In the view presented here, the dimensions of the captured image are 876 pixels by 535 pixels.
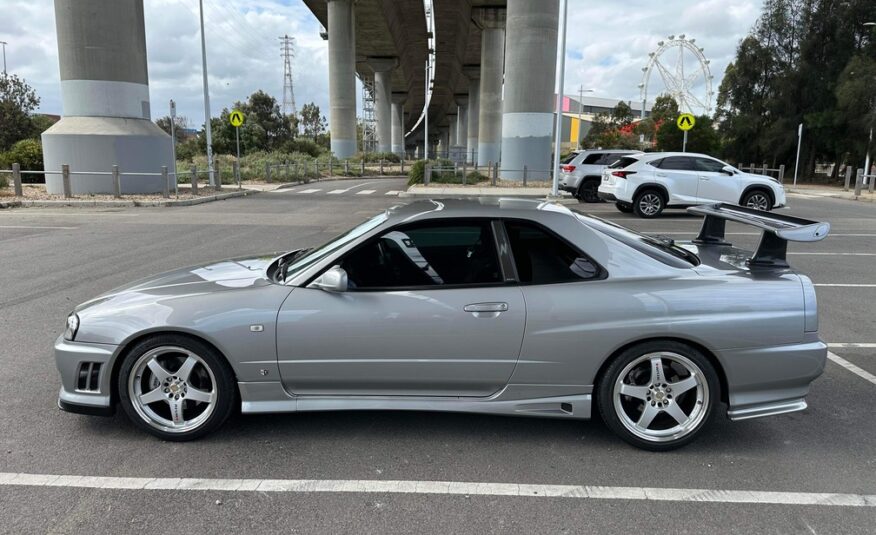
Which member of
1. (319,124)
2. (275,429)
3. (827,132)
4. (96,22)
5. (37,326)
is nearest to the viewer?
(275,429)

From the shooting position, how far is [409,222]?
3725mm

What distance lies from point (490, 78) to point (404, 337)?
53091 mm

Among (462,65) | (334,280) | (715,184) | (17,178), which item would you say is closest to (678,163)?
(715,184)

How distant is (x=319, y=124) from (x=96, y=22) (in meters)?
103

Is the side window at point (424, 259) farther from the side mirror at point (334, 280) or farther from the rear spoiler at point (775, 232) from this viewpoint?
the rear spoiler at point (775, 232)

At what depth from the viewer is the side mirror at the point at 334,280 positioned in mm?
3416

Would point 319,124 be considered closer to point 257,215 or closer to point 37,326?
point 257,215

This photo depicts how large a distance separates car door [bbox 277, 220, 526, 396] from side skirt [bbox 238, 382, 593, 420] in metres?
0.05

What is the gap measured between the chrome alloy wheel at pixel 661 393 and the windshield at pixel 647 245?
660 mm

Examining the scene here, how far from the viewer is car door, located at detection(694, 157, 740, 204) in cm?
1595

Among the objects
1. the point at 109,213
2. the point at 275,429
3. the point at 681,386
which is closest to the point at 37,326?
the point at 275,429

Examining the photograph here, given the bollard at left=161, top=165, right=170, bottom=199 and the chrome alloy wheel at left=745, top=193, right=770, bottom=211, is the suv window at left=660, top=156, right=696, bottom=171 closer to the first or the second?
the chrome alloy wheel at left=745, top=193, right=770, bottom=211

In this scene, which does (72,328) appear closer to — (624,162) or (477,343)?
(477,343)

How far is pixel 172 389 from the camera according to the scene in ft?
11.7
